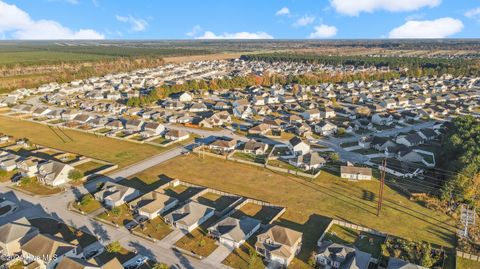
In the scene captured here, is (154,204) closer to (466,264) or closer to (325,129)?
(466,264)

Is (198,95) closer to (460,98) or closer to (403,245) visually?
(460,98)

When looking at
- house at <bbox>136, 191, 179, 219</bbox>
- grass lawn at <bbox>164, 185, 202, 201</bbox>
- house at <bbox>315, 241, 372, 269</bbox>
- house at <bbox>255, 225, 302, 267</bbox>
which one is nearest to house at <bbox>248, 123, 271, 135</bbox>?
grass lawn at <bbox>164, 185, 202, 201</bbox>

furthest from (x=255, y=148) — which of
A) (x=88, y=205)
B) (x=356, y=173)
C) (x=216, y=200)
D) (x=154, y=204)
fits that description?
(x=88, y=205)

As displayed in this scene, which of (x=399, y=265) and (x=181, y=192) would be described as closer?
(x=399, y=265)

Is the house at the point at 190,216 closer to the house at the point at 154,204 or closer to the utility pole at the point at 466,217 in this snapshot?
the house at the point at 154,204

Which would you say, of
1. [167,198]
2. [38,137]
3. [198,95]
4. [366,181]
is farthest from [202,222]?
[198,95]

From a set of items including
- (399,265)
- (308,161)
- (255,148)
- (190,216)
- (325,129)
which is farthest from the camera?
(325,129)

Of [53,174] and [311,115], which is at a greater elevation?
[311,115]

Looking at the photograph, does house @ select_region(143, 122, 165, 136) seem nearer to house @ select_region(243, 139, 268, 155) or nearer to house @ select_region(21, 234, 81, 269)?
house @ select_region(243, 139, 268, 155)
